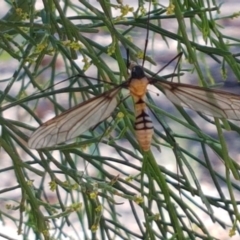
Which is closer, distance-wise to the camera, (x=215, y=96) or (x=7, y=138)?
(x=215, y=96)

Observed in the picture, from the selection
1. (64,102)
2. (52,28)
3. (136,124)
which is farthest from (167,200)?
(64,102)

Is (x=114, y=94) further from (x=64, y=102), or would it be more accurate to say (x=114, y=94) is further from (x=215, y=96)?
(x=64, y=102)

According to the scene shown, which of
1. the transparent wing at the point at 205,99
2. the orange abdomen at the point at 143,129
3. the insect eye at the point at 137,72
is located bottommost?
the orange abdomen at the point at 143,129

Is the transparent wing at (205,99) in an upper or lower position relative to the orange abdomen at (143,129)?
upper

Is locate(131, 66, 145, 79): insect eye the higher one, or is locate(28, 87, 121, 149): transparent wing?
locate(131, 66, 145, 79): insect eye
